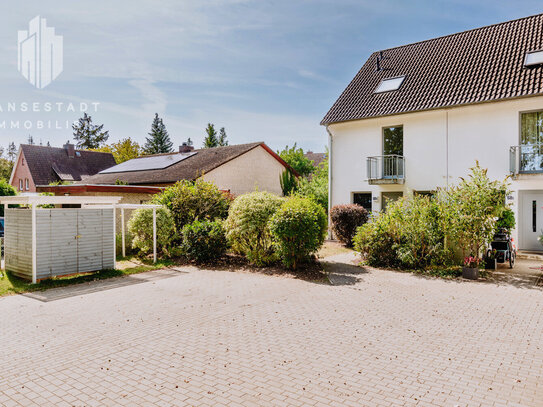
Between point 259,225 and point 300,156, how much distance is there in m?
26.5

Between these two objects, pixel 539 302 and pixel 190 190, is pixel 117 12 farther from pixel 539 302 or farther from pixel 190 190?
pixel 539 302

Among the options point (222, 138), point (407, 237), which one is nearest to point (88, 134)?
point (222, 138)

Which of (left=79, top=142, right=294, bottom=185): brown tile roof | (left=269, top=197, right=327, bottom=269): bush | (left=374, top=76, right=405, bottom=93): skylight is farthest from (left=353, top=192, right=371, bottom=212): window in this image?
(left=79, top=142, right=294, bottom=185): brown tile roof

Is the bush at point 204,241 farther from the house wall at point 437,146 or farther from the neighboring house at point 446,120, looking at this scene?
the neighboring house at point 446,120

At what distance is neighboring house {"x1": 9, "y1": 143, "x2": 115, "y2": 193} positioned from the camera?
3775cm

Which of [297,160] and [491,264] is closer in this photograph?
[491,264]

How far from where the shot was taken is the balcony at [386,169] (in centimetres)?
1570

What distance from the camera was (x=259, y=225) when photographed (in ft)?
36.5

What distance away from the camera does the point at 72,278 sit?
9516 mm

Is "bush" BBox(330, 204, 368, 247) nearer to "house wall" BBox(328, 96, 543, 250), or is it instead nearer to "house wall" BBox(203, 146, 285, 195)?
"house wall" BBox(328, 96, 543, 250)

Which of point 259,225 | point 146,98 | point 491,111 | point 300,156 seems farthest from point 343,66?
point 300,156

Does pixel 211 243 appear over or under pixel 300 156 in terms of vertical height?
under

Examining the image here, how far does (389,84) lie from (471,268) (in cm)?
1062

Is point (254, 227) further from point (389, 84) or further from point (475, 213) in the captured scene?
point (389, 84)
